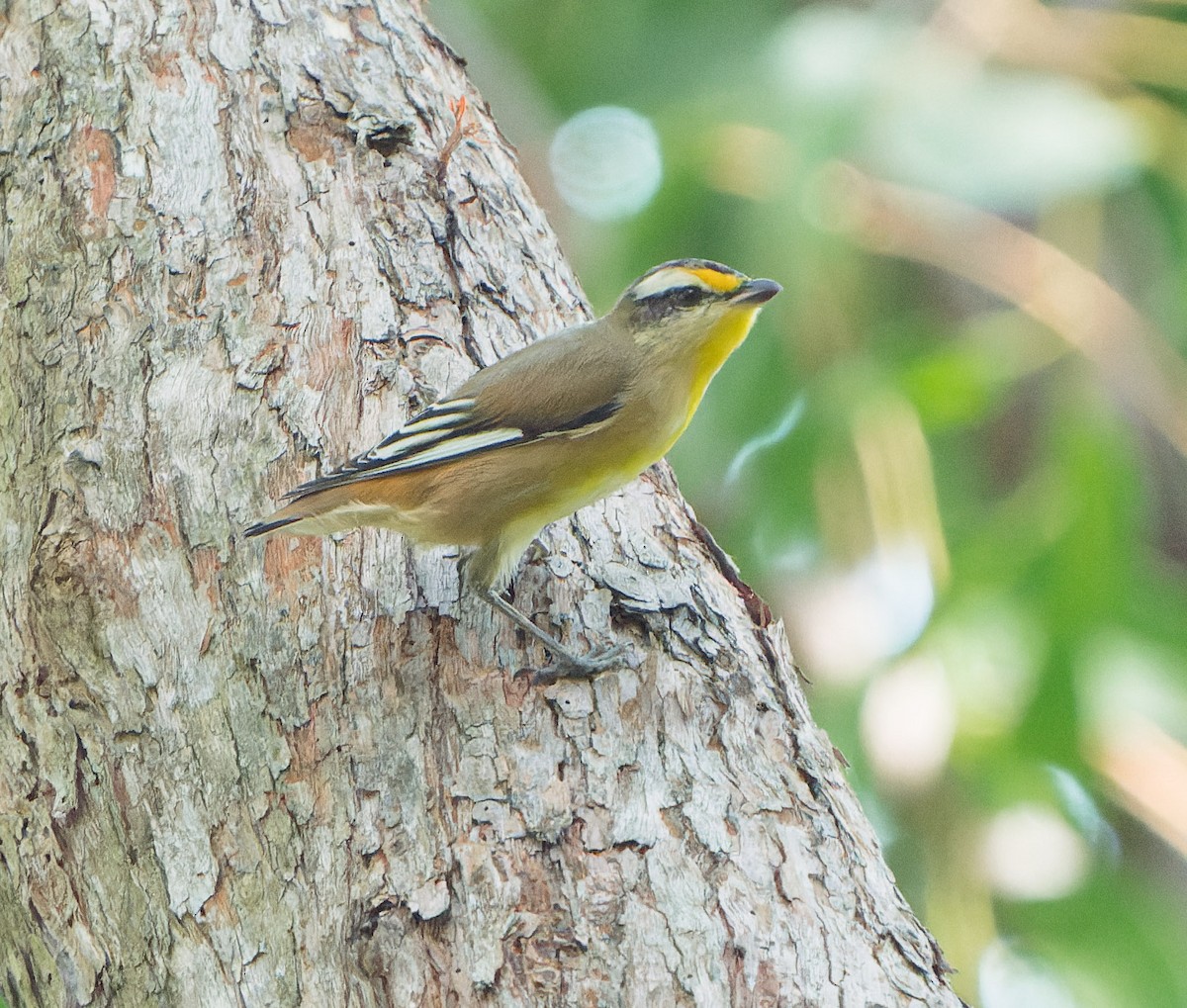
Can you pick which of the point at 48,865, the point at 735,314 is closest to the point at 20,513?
the point at 48,865

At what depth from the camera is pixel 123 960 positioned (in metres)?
2.89

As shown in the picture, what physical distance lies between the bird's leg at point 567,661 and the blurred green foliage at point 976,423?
2.72 m

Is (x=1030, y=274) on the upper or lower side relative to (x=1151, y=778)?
upper

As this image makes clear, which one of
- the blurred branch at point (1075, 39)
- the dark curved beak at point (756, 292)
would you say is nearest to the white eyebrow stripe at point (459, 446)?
the dark curved beak at point (756, 292)

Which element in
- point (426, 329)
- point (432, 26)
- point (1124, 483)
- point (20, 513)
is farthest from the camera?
point (1124, 483)

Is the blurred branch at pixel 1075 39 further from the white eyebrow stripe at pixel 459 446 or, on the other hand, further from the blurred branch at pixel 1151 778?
the white eyebrow stripe at pixel 459 446

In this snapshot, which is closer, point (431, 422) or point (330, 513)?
point (330, 513)

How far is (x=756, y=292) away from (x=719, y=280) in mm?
149

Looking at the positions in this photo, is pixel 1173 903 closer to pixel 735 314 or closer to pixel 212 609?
pixel 735 314

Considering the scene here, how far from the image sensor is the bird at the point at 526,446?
328 centimetres

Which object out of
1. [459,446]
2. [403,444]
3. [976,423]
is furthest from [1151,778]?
[403,444]

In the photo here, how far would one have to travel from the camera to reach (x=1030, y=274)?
21.6ft

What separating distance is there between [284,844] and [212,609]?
640mm

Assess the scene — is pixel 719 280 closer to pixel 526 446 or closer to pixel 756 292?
pixel 756 292
